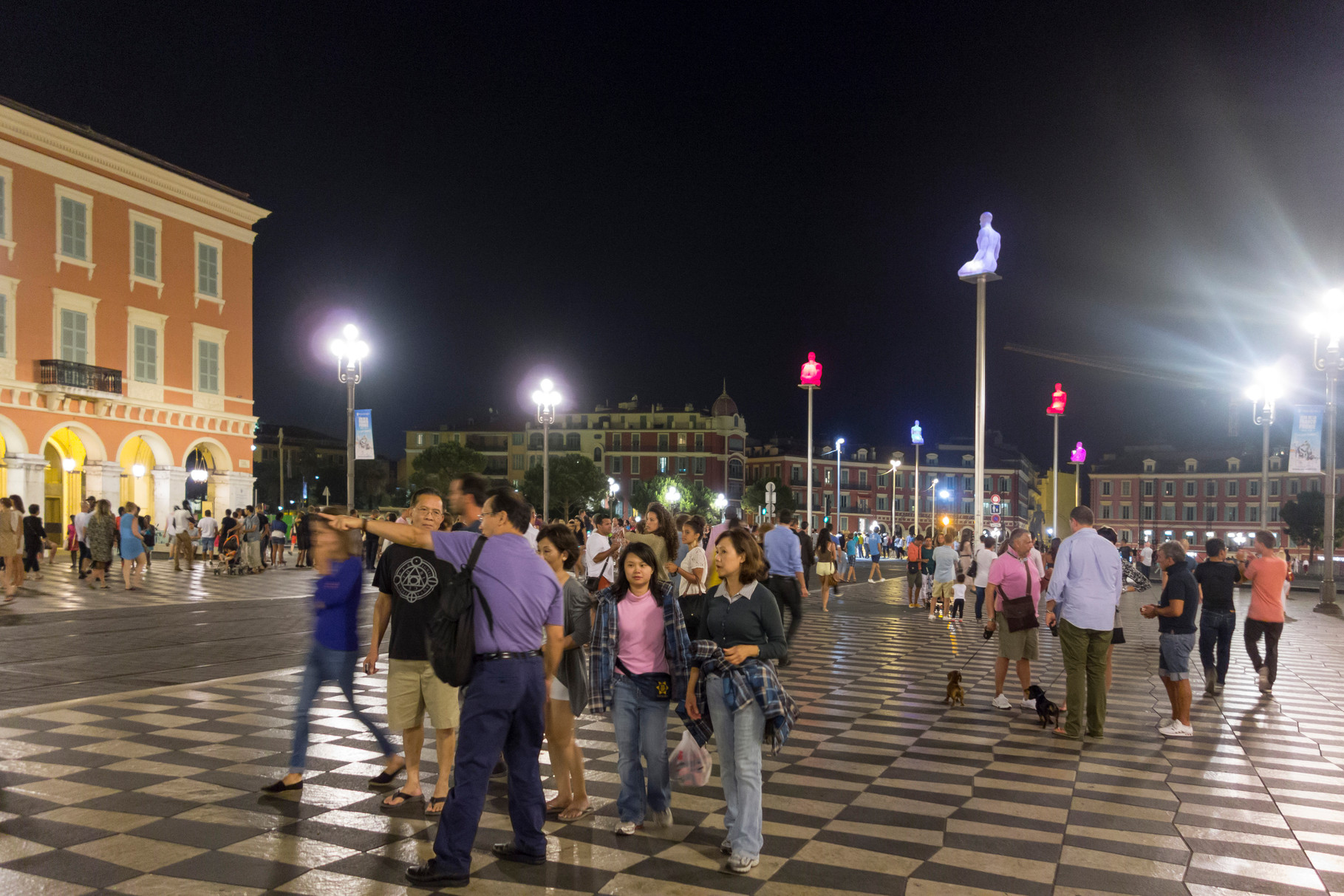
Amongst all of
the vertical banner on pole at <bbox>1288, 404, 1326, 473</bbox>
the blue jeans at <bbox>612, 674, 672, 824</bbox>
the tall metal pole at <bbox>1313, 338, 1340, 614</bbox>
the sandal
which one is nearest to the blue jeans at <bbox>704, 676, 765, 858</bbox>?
the blue jeans at <bbox>612, 674, 672, 824</bbox>

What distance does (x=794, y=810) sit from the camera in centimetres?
598

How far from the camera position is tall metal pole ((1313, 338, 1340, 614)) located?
21295 millimetres

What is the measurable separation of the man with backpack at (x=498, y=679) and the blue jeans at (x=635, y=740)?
661 millimetres

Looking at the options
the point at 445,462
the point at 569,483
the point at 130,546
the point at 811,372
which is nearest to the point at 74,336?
the point at 130,546

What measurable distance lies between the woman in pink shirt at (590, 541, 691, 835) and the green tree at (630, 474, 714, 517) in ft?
295

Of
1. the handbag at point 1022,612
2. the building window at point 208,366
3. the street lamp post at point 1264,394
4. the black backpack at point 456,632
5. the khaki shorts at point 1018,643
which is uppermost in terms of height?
the building window at point 208,366

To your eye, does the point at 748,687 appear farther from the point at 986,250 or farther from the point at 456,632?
the point at 986,250

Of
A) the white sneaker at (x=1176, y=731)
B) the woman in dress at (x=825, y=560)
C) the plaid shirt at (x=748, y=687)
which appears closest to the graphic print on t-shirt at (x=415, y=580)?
the plaid shirt at (x=748, y=687)

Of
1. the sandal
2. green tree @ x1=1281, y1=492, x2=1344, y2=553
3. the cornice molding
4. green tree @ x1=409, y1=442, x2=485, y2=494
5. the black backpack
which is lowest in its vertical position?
green tree @ x1=1281, y1=492, x2=1344, y2=553

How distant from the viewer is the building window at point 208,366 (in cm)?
3422

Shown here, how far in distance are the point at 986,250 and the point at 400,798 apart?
11.0 meters

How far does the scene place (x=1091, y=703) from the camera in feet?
27.5

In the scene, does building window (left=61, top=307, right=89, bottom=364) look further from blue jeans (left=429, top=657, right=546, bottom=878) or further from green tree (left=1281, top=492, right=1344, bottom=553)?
green tree (left=1281, top=492, right=1344, bottom=553)

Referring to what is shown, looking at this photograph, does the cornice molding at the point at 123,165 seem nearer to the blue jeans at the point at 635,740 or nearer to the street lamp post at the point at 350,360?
the street lamp post at the point at 350,360
